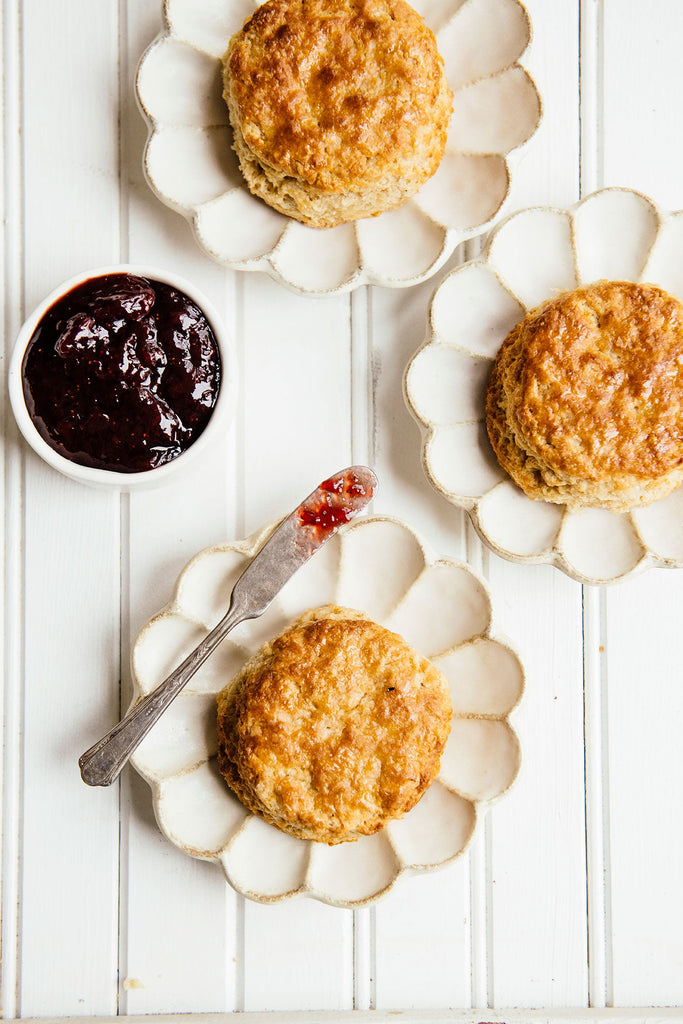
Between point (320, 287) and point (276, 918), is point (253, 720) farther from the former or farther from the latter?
point (320, 287)

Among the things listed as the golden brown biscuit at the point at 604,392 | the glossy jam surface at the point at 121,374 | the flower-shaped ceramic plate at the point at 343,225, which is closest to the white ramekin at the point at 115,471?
the glossy jam surface at the point at 121,374

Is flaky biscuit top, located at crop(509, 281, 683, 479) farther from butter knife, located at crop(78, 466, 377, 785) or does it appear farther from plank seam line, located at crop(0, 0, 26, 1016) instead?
plank seam line, located at crop(0, 0, 26, 1016)

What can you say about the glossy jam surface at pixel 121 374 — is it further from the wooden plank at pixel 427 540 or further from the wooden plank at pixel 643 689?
the wooden plank at pixel 643 689

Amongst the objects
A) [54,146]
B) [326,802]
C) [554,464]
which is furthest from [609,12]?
[326,802]

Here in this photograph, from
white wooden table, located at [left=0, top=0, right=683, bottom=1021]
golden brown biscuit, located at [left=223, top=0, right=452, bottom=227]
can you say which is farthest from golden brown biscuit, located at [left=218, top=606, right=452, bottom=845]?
golden brown biscuit, located at [left=223, top=0, right=452, bottom=227]

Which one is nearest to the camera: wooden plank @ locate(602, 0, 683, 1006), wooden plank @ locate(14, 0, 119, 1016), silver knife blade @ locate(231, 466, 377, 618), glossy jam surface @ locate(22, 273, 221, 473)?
glossy jam surface @ locate(22, 273, 221, 473)

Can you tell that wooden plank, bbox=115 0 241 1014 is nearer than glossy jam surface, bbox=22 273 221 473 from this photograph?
No

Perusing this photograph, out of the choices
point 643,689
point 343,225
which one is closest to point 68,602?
point 343,225
